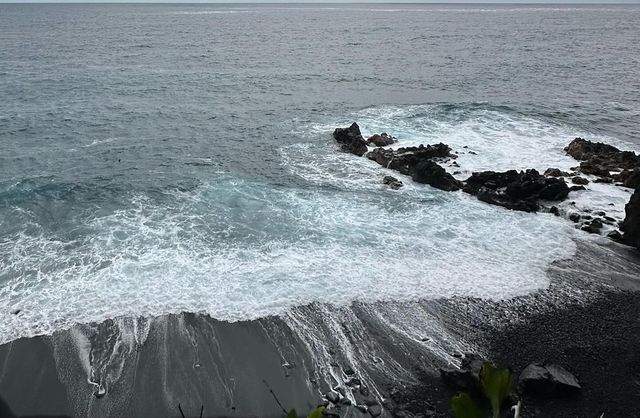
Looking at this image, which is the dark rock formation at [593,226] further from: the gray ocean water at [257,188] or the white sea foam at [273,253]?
the gray ocean water at [257,188]

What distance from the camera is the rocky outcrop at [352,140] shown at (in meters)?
31.8

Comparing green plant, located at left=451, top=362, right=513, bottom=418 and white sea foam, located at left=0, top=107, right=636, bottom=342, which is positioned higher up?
green plant, located at left=451, top=362, right=513, bottom=418

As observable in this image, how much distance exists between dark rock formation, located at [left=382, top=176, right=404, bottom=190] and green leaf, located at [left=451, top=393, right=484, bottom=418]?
23.8 m

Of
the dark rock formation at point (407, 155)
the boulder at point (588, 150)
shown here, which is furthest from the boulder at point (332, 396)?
the boulder at point (588, 150)

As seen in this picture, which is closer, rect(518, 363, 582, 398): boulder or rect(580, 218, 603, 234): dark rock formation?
rect(518, 363, 582, 398): boulder

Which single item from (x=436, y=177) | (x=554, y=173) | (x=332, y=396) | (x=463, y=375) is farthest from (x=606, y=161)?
(x=332, y=396)

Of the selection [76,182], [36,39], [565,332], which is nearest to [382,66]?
[76,182]

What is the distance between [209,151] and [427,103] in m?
22.9

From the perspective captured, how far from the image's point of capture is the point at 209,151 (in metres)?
32.0

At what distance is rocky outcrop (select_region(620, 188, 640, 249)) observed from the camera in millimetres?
19641

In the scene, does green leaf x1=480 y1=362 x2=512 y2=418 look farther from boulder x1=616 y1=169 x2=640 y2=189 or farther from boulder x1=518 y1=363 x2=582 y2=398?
boulder x1=616 y1=169 x2=640 y2=189

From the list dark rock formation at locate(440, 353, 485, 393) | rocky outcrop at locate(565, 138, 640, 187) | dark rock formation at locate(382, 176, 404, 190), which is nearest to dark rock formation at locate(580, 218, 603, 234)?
rocky outcrop at locate(565, 138, 640, 187)

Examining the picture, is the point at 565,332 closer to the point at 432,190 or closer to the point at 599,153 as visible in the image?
the point at 432,190

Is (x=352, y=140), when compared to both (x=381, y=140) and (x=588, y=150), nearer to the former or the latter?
(x=381, y=140)
